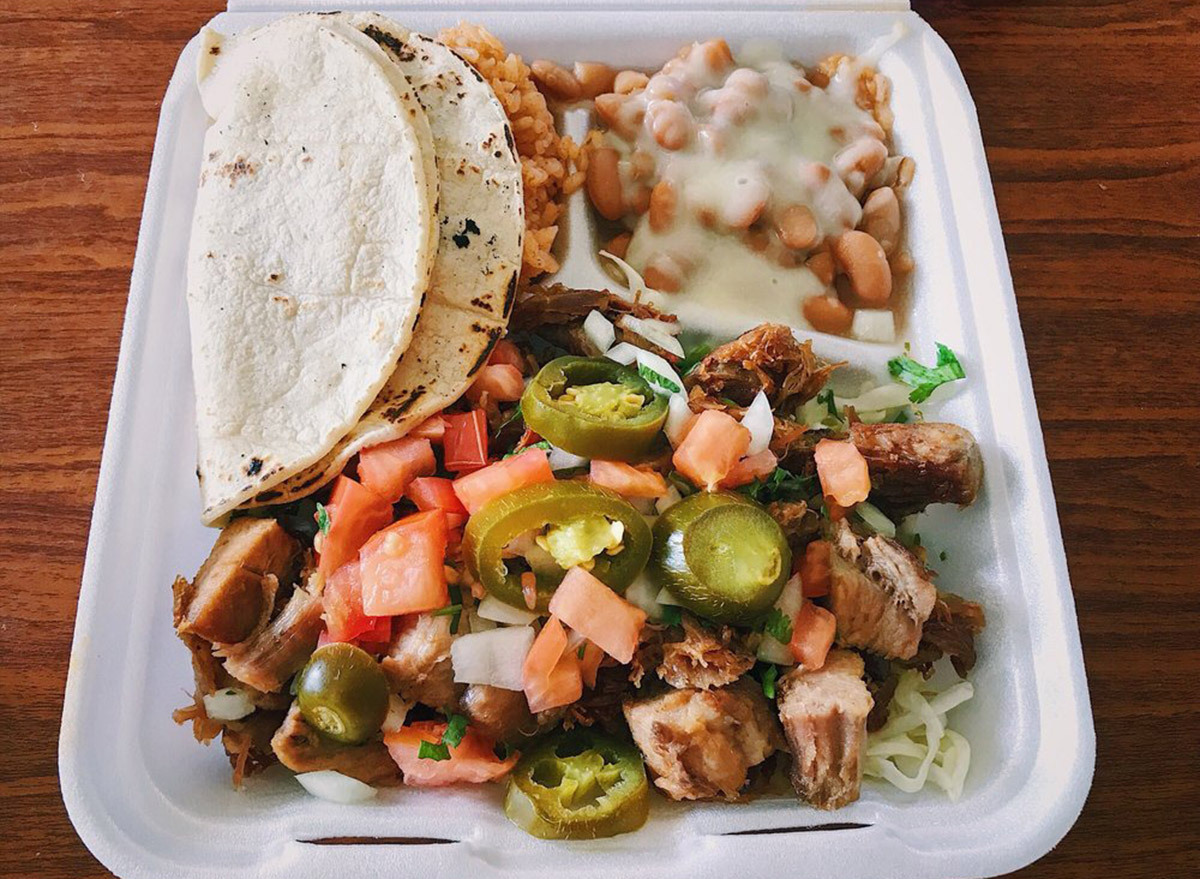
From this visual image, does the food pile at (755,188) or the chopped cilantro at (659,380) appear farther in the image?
the food pile at (755,188)

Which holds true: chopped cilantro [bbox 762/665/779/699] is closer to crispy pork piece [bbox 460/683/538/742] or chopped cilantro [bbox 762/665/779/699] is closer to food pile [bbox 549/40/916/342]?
crispy pork piece [bbox 460/683/538/742]

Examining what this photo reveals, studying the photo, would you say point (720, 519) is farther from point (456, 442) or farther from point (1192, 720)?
point (1192, 720)

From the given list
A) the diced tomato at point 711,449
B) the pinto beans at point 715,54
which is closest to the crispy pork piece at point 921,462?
the diced tomato at point 711,449

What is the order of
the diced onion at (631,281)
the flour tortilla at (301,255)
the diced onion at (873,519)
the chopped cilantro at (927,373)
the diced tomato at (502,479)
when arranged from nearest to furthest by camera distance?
the diced tomato at (502,479)
the flour tortilla at (301,255)
the diced onion at (873,519)
the chopped cilantro at (927,373)
the diced onion at (631,281)

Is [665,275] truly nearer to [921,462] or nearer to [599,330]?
[599,330]

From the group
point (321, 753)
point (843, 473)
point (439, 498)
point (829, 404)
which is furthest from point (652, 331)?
point (321, 753)

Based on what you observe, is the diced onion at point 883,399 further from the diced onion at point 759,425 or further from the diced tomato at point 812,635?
the diced tomato at point 812,635

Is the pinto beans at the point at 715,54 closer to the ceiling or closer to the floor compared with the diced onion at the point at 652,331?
closer to the ceiling

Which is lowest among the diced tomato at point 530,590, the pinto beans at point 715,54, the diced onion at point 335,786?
the diced onion at point 335,786
